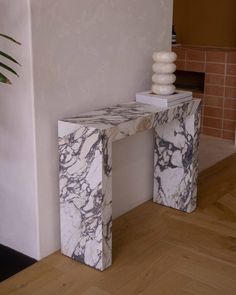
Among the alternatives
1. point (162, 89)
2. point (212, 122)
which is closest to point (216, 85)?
point (212, 122)

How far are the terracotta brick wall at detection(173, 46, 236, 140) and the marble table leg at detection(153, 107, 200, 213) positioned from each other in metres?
1.48

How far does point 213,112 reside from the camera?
3.93 metres

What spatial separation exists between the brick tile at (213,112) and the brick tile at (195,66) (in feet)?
1.06

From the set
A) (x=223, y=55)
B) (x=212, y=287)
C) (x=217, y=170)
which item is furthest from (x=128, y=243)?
(x=223, y=55)

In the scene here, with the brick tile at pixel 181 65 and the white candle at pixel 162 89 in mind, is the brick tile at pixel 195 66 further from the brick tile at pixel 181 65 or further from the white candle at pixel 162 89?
the white candle at pixel 162 89

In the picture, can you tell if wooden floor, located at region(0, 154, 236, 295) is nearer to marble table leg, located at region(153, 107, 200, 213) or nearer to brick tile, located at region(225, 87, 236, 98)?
marble table leg, located at region(153, 107, 200, 213)

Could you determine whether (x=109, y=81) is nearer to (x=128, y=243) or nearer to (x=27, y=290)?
(x=128, y=243)

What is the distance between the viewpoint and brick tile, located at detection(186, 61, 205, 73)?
391 centimetres

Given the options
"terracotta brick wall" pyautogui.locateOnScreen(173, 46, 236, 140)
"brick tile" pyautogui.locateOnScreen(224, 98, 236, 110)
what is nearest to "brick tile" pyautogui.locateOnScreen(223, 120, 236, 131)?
"terracotta brick wall" pyautogui.locateOnScreen(173, 46, 236, 140)

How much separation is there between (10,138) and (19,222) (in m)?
0.37

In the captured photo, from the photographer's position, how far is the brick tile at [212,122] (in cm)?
392

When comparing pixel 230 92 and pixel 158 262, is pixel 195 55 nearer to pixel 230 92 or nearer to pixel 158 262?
pixel 230 92

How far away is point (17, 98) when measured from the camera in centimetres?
187

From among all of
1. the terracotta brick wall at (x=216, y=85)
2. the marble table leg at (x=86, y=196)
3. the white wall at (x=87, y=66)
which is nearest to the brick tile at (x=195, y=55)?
the terracotta brick wall at (x=216, y=85)
